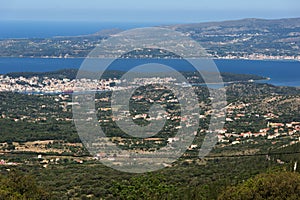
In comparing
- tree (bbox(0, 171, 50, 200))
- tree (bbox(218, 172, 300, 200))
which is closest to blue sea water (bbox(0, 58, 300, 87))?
tree (bbox(218, 172, 300, 200))

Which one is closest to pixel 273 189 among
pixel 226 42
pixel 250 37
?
pixel 226 42

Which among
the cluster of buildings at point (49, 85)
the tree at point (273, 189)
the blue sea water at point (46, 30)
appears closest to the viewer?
the tree at point (273, 189)

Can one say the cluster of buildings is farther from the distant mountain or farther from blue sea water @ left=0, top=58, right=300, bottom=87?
the distant mountain

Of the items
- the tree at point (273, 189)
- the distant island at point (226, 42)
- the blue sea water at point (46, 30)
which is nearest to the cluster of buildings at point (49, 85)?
the distant island at point (226, 42)

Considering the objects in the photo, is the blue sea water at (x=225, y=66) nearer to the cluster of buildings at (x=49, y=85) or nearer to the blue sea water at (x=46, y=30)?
the cluster of buildings at (x=49, y=85)

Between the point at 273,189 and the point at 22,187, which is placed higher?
the point at 273,189

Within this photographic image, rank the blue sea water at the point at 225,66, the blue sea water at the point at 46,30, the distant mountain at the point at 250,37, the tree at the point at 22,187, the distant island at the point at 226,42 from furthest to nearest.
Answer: the blue sea water at the point at 46,30 → the distant mountain at the point at 250,37 → the distant island at the point at 226,42 → the blue sea water at the point at 225,66 → the tree at the point at 22,187

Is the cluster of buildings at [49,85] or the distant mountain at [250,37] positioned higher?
the distant mountain at [250,37]

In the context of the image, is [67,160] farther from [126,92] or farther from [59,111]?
[126,92]

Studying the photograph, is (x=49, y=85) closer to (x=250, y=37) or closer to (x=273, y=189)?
(x=273, y=189)
